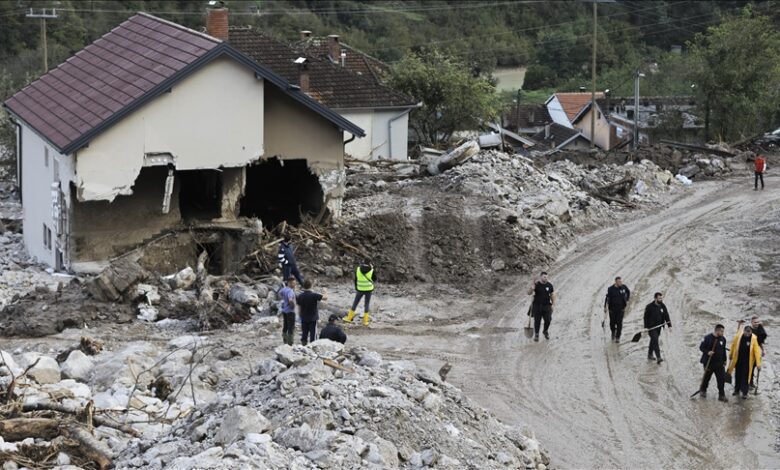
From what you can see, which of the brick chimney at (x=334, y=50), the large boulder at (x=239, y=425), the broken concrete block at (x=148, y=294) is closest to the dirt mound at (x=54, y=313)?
the broken concrete block at (x=148, y=294)

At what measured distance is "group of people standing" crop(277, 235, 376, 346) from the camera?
19922 mm

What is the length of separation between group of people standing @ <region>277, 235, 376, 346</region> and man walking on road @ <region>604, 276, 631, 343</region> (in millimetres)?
4445

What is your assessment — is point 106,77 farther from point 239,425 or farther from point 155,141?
point 239,425

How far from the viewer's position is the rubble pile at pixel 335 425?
13867 millimetres

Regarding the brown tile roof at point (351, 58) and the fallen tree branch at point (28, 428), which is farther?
the brown tile roof at point (351, 58)

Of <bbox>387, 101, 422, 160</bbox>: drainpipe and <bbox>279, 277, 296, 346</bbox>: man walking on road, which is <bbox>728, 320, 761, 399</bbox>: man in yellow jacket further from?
<bbox>387, 101, 422, 160</bbox>: drainpipe

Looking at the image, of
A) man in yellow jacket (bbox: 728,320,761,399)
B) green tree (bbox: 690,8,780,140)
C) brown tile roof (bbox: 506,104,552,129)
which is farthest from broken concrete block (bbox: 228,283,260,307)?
brown tile roof (bbox: 506,104,552,129)

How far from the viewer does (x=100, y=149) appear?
2697 centimetres

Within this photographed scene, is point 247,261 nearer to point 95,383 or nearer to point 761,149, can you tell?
point 95,383

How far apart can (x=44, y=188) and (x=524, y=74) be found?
2256 inches

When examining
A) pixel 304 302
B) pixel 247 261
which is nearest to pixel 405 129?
pixel 247 261

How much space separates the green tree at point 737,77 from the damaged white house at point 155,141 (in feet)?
63.0

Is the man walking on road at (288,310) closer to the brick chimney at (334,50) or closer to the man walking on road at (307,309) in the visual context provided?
the man walking on road at (307,309)

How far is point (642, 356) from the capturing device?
73.8ft
